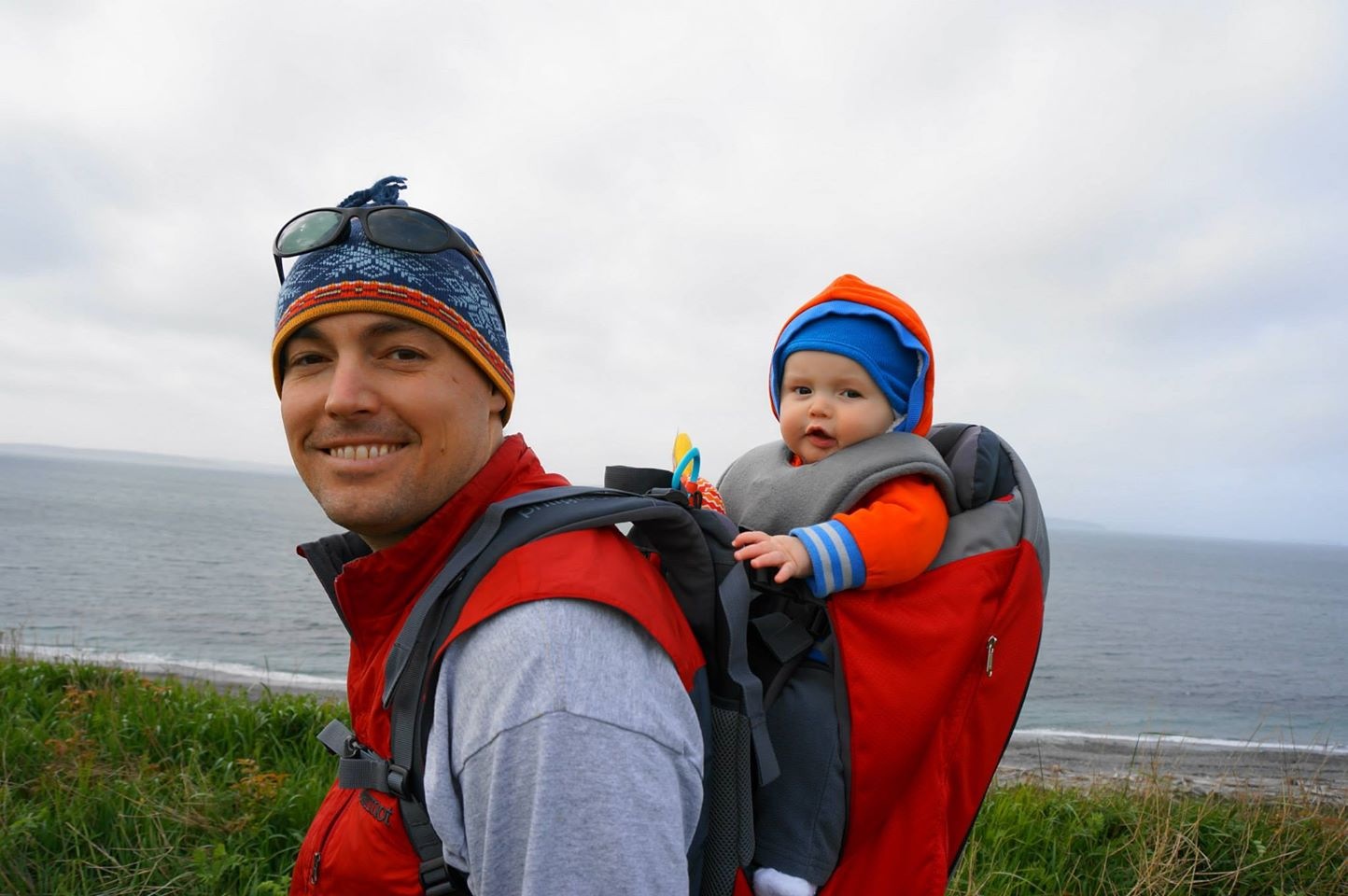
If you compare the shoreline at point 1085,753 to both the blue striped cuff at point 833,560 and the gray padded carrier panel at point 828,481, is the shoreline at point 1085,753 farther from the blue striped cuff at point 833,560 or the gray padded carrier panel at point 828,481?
the blue striped cuff at point 833,560

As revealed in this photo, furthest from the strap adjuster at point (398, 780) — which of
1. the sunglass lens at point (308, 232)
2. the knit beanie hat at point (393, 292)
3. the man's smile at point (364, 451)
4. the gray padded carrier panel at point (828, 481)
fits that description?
the gray padded carrier panel at point (828, 481)

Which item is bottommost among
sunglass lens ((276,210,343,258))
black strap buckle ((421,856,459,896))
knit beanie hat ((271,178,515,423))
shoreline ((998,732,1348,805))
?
shoreline ((998,732,1348,805))

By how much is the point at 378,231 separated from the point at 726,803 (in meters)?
1.57

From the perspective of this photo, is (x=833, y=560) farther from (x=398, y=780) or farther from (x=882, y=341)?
(x=398, y=780)

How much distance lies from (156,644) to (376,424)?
77.5ft

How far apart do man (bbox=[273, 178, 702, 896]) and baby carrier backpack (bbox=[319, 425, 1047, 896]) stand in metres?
0.08

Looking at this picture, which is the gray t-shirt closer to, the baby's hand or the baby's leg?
the baby's leg

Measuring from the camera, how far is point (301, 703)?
609 cm

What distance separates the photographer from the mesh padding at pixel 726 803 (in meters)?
1.73

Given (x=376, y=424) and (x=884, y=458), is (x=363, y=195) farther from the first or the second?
(x=884, y=458)

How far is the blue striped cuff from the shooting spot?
1960 mm

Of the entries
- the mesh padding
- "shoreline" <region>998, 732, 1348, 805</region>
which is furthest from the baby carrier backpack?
"shoreline" <region>998, 732, 1348, 805</region>

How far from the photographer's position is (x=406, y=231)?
6.48 ft

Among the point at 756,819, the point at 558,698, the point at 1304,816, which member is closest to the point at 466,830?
the point at 558,698
